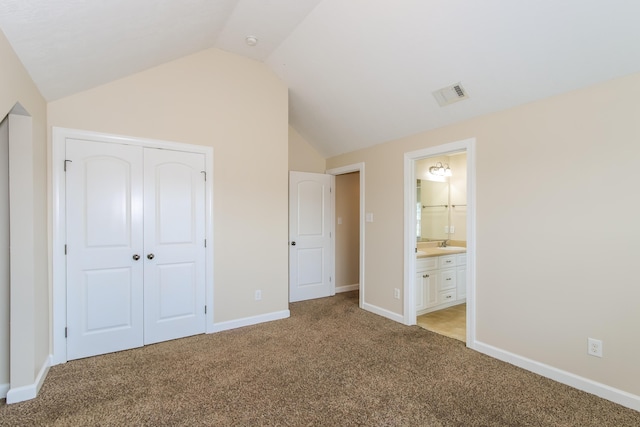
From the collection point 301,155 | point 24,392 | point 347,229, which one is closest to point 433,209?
point 347,229

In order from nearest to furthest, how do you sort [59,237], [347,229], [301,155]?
1. [59,237]
2. [301,155]
3. [347,229]

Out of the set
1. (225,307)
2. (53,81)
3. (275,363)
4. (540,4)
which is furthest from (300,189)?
(540,4)

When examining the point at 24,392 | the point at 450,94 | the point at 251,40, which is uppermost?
the point at 251,40

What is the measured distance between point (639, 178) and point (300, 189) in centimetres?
364

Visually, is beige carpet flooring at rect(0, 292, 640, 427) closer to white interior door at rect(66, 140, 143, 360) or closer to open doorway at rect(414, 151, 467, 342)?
white interior door at rect(66, 140, 143, 360)

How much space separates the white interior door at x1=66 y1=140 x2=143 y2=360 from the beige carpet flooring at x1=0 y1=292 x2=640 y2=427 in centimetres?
23

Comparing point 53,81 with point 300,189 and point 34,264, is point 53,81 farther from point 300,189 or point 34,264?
point 300,189

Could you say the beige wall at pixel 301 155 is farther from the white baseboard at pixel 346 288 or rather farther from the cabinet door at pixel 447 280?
the cabinet door at pixel 447 280

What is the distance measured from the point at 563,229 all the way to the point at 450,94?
59.2 inches

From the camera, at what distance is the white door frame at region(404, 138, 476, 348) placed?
3.01 meters

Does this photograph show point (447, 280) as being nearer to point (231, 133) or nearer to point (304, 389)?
point (304, 389)

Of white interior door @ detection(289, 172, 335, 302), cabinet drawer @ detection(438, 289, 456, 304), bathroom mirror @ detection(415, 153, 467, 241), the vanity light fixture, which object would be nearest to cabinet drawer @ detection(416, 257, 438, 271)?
cabinet drawer @ detection(438, 289, 456, 304)

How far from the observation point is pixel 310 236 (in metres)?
4.82

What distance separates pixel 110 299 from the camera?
293 centimetres
